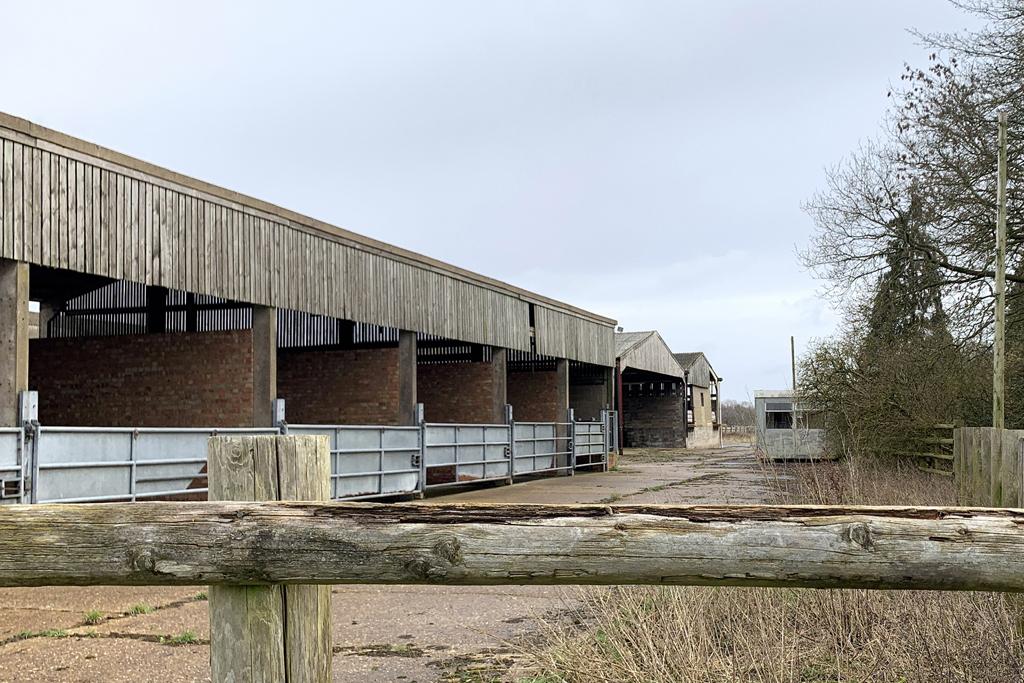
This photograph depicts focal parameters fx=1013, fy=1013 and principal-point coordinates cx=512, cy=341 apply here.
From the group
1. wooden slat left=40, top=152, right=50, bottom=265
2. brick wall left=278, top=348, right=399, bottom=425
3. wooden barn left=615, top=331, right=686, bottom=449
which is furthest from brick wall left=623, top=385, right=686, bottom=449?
wooden slat left=40, top=152, right=50, bottom=265

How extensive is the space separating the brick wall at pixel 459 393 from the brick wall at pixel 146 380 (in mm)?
8494

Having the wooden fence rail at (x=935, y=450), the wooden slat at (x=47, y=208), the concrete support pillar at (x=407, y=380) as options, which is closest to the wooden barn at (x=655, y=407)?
the wooden fence rail at (x=935, y=450)

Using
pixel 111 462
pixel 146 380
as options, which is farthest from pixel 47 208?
pixel 146 380

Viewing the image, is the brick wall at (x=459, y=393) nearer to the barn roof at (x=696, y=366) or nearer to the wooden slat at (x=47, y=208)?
the wooden slat at (x=47, y=208)

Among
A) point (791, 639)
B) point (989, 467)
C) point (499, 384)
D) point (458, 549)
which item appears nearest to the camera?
point (458, 549)

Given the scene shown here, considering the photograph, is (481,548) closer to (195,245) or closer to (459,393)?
(195,245)

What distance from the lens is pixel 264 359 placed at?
14.6m

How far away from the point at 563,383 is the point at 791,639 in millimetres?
20876

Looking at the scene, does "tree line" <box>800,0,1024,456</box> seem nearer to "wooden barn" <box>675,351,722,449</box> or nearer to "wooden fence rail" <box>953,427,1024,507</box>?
"wooden fence rail" <box>953,427,1024,507</box>

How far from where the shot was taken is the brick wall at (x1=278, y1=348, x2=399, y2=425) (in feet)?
65.3

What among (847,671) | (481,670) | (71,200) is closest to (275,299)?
(71,200)

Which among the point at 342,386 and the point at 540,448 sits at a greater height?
the point at 342,386

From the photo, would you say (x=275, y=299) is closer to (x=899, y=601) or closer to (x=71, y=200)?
(x=71, y=200)

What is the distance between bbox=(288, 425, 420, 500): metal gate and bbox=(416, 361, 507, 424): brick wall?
6439 mm
